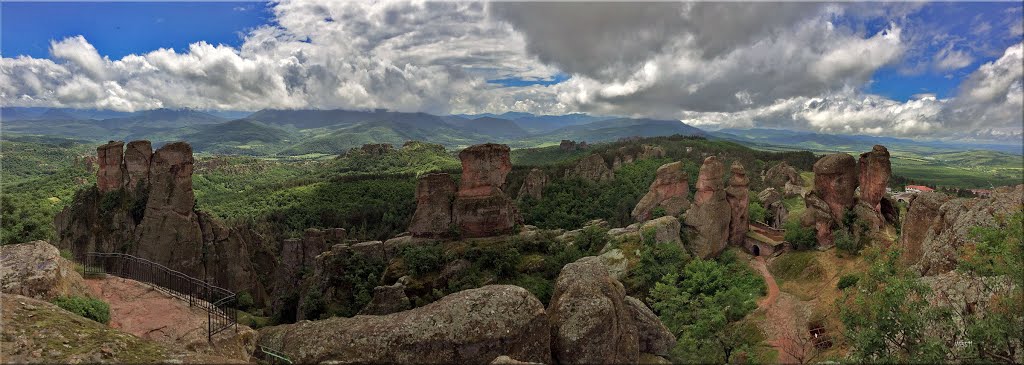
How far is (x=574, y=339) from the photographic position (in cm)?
1861

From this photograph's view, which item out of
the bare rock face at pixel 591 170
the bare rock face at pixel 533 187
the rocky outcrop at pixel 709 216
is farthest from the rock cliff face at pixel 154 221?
the bare rock face at pixel 591 170

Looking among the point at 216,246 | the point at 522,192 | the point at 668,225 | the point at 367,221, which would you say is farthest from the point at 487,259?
the point at 367,221

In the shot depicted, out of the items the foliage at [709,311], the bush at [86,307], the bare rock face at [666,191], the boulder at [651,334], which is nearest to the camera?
the bush at [86,307]

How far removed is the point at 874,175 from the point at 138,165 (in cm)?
7337

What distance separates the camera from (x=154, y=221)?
150 ft

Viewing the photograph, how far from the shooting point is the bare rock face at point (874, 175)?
1503 inches

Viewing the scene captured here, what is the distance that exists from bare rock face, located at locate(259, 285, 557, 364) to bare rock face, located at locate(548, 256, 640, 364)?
1.21 metres

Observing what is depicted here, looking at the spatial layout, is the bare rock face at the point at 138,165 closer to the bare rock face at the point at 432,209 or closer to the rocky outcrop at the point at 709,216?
the bare rock face at the point at 432,209

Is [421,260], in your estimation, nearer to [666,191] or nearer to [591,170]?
[666,191]

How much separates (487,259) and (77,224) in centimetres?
4632

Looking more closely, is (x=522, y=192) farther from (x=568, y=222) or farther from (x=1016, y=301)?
(x=1016, y=301)

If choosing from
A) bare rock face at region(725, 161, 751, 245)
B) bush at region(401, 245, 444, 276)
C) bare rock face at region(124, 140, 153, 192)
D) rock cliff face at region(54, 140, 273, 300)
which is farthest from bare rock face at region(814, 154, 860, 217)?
bare rock face at region(124, 140, 153, 192)

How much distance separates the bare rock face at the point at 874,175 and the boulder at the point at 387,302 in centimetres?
4074

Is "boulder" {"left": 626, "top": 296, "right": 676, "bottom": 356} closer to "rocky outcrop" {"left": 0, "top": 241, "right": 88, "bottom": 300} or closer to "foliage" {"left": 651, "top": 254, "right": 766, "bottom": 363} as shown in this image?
"foliage" {"left": 651, "top": 254, "right": 766, "bottom": 363}
